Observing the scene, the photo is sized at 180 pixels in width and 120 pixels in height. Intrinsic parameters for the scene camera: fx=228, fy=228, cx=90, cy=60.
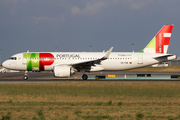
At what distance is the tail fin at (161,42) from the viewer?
3875 centimetres

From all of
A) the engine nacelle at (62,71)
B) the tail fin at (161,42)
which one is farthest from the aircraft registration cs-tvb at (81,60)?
the engine nacelle at (62,71)

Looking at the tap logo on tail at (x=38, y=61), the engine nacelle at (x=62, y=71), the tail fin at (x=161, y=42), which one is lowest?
the engine nacelle at (x=62, y=71)

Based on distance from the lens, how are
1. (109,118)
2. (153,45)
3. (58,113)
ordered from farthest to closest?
1. (153,45)
2. (58,113)
3. (109,118)

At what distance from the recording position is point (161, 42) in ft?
127

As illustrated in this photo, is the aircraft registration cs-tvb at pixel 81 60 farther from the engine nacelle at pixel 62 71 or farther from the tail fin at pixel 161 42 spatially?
the engine nacelle at pixel 62 71

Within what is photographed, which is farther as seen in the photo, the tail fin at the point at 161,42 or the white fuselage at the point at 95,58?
the tail fin at the point at 161,42

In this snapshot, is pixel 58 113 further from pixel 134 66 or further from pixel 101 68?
pixel 134 66

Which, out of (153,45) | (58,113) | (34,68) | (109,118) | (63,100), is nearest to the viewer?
(109,118)

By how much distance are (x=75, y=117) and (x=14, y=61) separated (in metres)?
27.5

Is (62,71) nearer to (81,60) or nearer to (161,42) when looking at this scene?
(81,60)

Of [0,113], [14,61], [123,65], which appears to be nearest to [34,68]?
[14,61]

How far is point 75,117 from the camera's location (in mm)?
11094

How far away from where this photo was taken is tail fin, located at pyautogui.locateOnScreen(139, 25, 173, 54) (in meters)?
38.8

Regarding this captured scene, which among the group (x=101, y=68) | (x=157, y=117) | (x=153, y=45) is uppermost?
(x=153, y=45)
